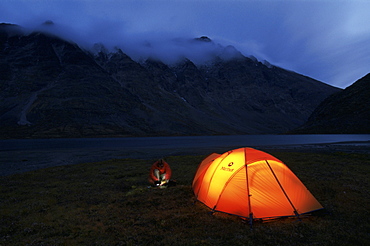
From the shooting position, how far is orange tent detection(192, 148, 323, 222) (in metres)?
8.54

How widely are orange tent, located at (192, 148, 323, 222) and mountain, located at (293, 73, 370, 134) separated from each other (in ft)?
453

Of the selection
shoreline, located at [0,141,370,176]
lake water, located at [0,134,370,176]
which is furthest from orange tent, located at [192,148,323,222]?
shoreline, located at [0,141,370,176]

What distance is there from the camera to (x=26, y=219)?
364 inches

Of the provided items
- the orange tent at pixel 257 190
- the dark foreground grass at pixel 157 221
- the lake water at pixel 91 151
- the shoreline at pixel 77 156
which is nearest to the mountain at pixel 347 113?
the lake water at pixel 91 151

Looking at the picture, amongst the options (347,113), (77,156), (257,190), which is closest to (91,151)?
(77,156)

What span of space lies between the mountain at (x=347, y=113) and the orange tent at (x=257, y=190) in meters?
138

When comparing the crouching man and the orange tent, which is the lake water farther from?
the orange tent

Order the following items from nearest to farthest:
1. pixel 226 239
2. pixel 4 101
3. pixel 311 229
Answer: pixel 226 239
pixel 311 229
pixel 4 101

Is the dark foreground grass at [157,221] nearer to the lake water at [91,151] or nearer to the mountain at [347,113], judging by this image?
the lake water at [91,151]

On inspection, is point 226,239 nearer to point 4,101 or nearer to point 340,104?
point 340,104

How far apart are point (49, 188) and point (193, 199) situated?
33.0 feet

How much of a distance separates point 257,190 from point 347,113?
161396 millimetres

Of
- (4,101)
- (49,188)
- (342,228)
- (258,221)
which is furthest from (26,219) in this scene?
(4,101)

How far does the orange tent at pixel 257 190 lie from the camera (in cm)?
854
